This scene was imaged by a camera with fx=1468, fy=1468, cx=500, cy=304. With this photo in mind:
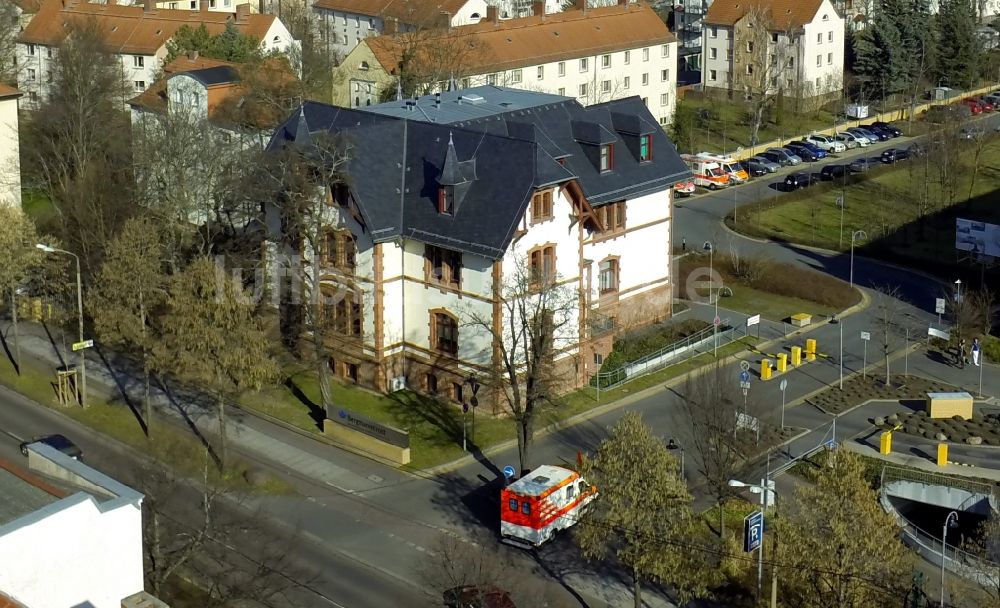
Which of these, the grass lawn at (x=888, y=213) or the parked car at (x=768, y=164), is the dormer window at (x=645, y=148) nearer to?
the grass lawn at (x=888, y=213)

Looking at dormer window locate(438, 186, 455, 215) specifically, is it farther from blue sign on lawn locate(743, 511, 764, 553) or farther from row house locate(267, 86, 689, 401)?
blue sign on lawn locate(743, 511, 764, 553)

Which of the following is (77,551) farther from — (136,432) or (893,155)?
(893,155)

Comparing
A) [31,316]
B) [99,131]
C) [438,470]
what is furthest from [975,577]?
[99,131]

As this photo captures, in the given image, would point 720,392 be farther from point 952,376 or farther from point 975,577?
point 952,376

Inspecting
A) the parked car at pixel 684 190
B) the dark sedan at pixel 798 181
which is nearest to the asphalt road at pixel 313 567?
the parked car at pixel 684 190

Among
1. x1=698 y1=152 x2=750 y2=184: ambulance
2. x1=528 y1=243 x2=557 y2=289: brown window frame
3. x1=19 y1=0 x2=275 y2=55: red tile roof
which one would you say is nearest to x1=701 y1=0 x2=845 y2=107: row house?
x1=698 y1=152 x2=750 y2=184: ambulance
